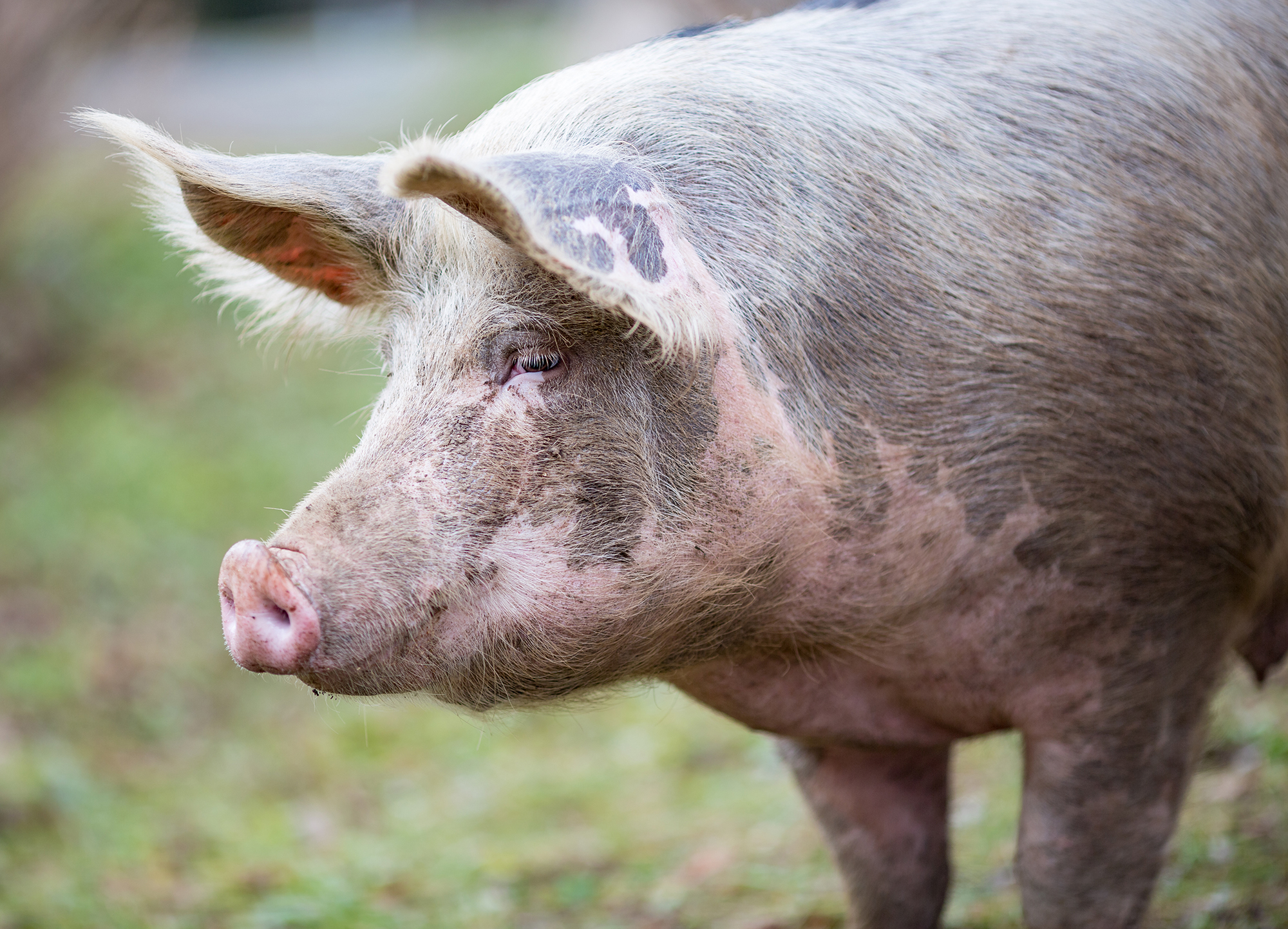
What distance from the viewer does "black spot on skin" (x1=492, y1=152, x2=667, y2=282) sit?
6.93ft

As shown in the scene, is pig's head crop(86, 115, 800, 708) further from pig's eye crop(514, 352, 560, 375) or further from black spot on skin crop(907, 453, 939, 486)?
black spot on skin crop(907, 453, 939, 486)

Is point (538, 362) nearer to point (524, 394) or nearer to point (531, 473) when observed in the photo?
point (524, 394)

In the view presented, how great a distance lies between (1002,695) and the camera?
2.83 metres

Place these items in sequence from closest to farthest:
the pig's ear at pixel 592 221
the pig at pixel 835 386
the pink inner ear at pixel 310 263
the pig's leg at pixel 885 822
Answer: the pig's ear at pixel 592 221 < the pig at pixel 835 386 < the pink inner ear at pixel 310 263 < the pig's leg at pixel 885 822

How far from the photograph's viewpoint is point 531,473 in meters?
2.35

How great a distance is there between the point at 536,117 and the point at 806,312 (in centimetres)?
64

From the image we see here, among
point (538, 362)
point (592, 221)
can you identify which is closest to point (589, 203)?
point (592, 221)

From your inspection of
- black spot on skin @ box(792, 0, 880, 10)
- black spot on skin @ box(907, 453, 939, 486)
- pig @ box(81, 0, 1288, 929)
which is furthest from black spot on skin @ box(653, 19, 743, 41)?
black spot on skin @ box(907, 453, 939, 486)

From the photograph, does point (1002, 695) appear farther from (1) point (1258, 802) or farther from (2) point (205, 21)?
(2) point (205, 21)

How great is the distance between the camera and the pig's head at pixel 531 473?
221cm

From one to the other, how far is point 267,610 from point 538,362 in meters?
0.60

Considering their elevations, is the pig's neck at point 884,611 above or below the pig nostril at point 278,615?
below

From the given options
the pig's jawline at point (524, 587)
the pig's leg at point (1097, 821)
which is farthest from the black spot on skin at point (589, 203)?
the pig's leg at point (1097, 821)

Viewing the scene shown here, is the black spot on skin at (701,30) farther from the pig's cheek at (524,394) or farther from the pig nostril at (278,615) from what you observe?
the pig nostril at (278,615)
